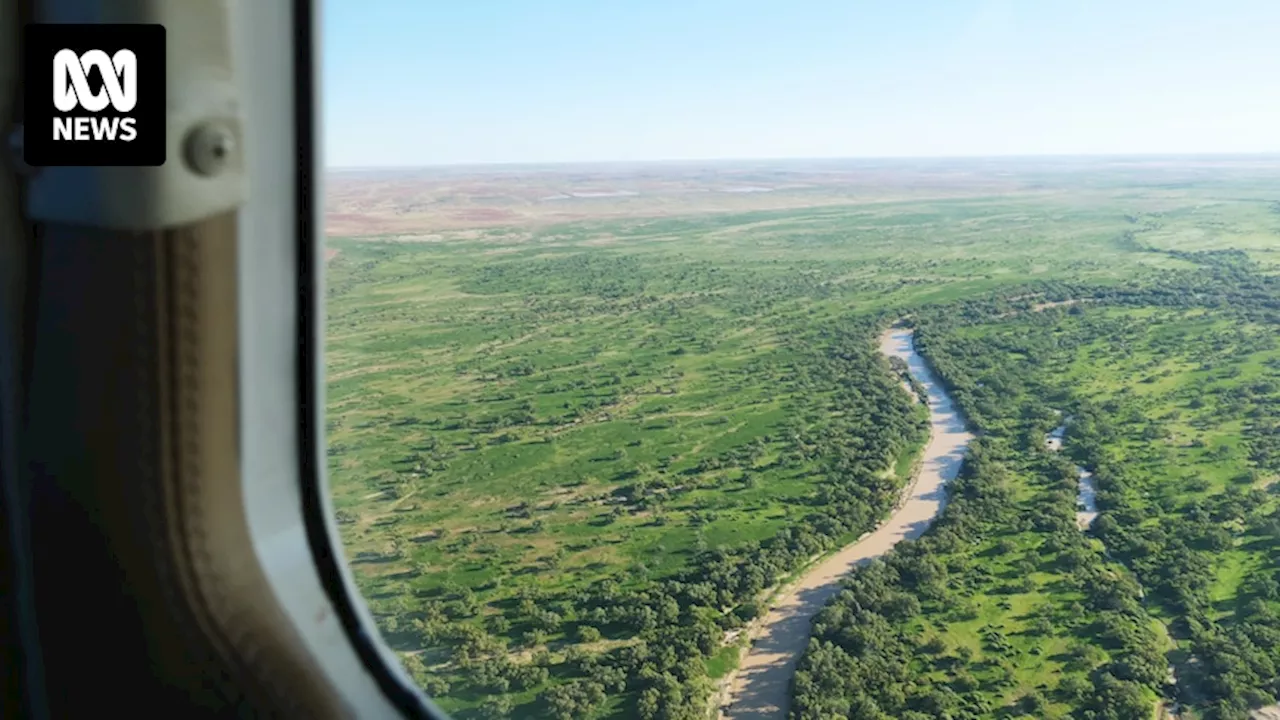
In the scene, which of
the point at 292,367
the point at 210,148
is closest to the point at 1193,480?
the point at 292,367

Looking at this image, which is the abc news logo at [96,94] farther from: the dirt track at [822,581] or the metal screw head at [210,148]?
the dirt track at [822,581]

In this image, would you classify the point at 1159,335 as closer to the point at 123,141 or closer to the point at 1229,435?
the point at 1229,435

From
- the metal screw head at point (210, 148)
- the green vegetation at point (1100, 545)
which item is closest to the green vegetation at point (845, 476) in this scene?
the green vegetation at point (1100, 545)

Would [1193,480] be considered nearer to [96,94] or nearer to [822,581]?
[822,581]

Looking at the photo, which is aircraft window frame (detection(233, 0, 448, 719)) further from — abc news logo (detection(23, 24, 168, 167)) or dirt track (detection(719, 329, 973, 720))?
dirt track (detection(719, 329, 973, 720))

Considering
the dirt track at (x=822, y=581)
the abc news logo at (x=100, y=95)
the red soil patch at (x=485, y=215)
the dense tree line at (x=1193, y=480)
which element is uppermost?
the abc news logo at (x=100, y=95)

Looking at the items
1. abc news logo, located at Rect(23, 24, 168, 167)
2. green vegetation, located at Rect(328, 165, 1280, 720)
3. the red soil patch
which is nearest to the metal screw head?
abc news logo, located at Rect(23, 24, 168, 167)

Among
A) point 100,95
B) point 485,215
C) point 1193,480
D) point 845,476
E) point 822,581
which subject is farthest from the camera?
point 845,476
